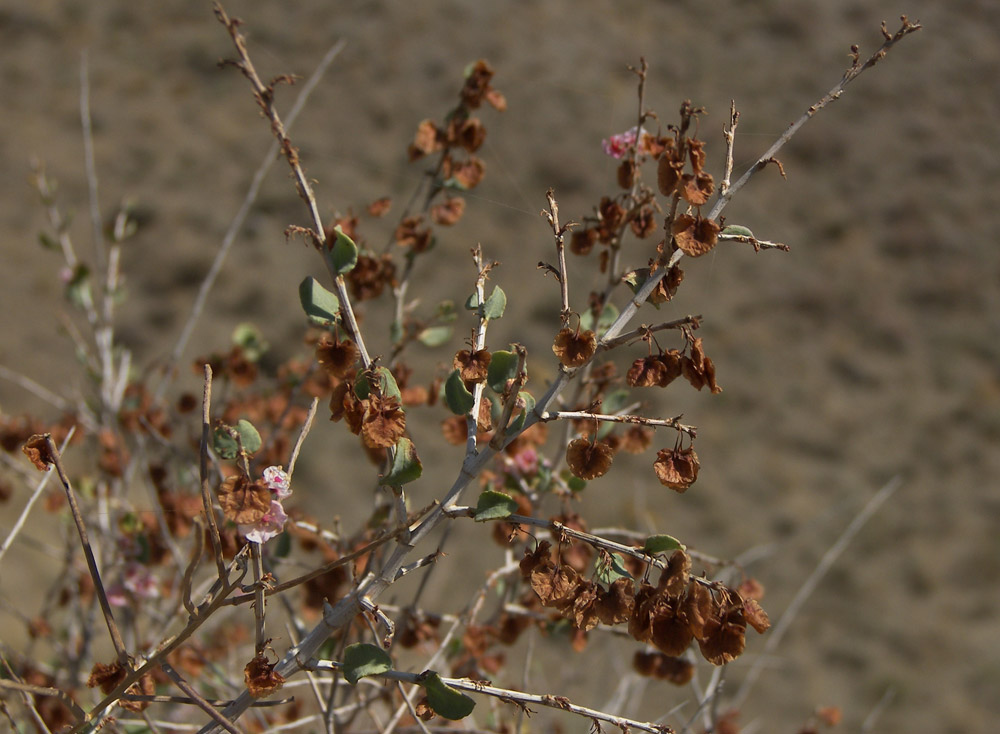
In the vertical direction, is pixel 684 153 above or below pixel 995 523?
below

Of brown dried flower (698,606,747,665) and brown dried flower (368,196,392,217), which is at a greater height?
brown dried flower (368,196,392,217)

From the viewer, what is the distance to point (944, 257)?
2287 mm

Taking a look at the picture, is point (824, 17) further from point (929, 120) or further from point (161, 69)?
point (161, 69)

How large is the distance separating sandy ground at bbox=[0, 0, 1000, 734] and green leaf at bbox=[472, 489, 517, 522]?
1.57 meters

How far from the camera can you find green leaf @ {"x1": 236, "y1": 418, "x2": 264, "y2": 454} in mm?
587

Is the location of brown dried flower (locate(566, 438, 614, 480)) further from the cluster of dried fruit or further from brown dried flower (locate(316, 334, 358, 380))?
brown dried flower (locate(316, 334, 358, 380))

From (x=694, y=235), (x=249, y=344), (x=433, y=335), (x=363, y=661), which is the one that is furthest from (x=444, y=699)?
(x=249, y=344)

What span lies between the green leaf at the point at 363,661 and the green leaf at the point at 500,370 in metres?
0.21

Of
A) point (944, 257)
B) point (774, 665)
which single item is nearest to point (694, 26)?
point (944, 257)

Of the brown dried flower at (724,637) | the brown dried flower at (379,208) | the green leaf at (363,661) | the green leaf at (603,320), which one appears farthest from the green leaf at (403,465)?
the brown dried flower at (379,208)

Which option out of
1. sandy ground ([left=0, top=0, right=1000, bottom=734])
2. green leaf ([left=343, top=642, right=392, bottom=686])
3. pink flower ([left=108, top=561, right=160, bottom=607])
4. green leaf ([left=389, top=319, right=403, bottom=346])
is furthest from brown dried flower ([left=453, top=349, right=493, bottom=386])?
sandy ground ([left=0, top=0, right=1000, bottom=734])

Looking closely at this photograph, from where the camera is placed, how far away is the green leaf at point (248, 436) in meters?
0.59

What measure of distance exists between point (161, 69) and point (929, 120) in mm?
2374

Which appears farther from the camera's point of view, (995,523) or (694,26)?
(694,26)
